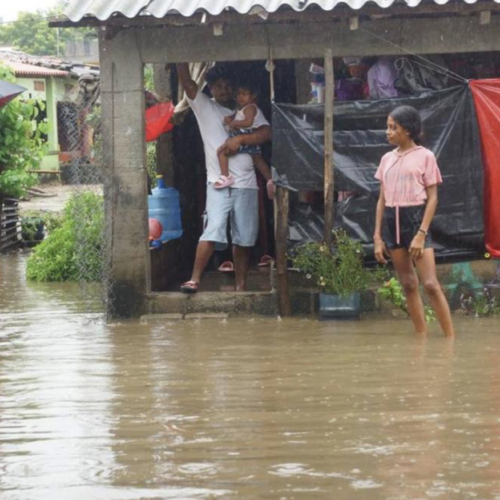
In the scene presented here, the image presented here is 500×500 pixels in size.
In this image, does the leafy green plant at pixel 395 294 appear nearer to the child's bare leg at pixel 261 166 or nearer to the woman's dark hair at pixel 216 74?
the child's bare leg at pixel 261 166

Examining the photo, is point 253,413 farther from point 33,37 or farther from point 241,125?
point 33,37

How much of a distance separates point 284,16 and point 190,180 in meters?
3.88

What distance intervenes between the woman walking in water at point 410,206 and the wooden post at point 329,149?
4.24ft

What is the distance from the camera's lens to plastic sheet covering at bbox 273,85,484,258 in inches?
413

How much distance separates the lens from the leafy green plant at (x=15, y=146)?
19.6 metres

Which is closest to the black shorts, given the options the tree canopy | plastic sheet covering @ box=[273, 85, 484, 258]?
plastic sheet covering @ box=[273, 85, 484, 258]

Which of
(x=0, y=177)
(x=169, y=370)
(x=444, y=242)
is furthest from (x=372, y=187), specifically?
(x=0, y=177)

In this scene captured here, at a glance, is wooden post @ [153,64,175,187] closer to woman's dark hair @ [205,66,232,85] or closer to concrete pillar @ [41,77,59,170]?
woman's dark hair @ [205,66,232,85]

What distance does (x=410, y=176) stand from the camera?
890cm

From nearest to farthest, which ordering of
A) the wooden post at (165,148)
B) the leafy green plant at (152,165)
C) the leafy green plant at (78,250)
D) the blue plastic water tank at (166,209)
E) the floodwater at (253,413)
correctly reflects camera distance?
1. the floodwater at (253,413)
2. the leafy green plant at (78,250)
3. the blue plastic water tank at (166,209)
4. the wooden post at (165,148)
5. the leafy green plant at (152,165)

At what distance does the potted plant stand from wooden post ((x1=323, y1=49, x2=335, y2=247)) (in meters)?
0.13

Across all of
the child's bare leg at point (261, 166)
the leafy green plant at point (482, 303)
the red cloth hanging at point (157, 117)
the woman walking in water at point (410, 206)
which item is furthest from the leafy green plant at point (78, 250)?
the leafy green plant at point (482, 303)

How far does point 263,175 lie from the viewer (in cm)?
1190

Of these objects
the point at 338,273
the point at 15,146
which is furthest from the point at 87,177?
the point at 15,146
